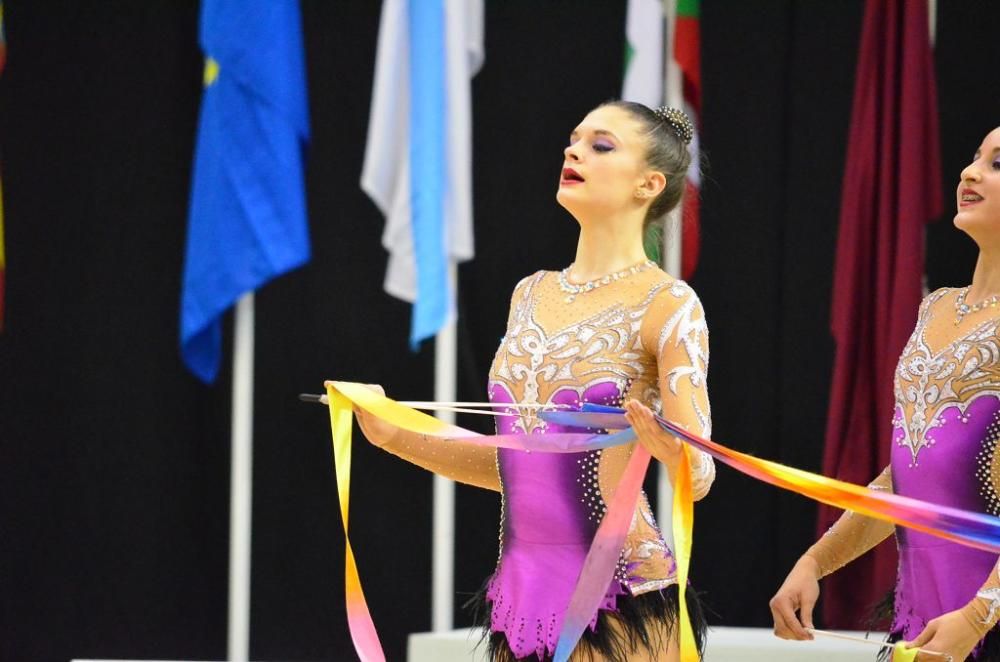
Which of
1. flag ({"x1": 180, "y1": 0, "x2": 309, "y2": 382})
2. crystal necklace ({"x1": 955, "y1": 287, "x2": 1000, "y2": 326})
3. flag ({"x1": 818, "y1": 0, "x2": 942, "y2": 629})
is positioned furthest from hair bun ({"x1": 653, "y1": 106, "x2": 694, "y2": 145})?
flag ({"x1": 180, "y1": 0, "x2": 309, "y2": 382})

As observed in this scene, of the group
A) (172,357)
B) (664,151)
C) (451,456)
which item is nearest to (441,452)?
(451,456)

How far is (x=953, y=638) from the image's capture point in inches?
85.2

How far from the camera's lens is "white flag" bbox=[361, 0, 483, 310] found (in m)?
4.27

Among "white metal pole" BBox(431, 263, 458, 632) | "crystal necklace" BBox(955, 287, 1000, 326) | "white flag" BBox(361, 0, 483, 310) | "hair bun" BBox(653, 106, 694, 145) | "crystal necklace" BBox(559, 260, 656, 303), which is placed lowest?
"white metal pole" BBox(431, 263, 458, 632)

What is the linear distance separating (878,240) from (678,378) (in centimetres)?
191

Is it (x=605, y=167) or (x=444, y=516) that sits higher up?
(x=605, y=167)

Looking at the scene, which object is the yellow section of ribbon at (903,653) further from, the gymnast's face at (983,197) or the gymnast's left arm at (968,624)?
the gymnast's face at (983,197)

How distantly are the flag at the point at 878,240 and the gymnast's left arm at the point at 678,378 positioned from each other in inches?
68.2

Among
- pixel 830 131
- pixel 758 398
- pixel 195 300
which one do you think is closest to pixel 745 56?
pixel 830 131

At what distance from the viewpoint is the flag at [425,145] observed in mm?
4223

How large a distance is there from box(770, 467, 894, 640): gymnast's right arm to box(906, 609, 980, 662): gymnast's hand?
0.92ft

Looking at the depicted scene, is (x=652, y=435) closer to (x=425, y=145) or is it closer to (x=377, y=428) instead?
(x=377, y=428)

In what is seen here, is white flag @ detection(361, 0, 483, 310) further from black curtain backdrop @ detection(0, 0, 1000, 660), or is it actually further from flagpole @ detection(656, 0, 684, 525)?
flagpole @ detection(656, 0, 684, 525)

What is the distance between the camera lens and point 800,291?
4.57 m
